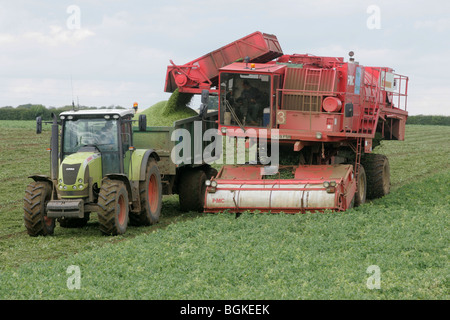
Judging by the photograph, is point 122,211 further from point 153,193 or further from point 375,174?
point 375,174

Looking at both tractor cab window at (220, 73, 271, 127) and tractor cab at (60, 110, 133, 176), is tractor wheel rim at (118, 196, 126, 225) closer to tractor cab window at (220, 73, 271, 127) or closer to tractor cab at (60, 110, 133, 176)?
tractor cab at (60, 110, 133, 176)

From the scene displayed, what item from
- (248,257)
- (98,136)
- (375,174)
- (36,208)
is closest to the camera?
(248,257)

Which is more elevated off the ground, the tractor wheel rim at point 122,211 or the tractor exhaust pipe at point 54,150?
the tractor exhaust pipe at point 54,150

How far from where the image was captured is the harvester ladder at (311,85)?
547 inches

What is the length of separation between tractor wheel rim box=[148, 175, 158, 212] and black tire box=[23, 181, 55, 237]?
2.38 meters

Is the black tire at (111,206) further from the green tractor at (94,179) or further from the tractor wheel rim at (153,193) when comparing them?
the tractor wheel rim at (153,193)

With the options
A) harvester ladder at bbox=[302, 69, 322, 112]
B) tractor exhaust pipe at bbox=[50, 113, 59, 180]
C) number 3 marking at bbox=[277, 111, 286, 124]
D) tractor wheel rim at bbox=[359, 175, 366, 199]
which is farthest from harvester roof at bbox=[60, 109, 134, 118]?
tractor wheel rim at bbox=[359, 175, 366, 199]

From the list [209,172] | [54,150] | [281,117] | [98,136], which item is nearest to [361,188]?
[281,117]

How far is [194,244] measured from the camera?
10.2 meters

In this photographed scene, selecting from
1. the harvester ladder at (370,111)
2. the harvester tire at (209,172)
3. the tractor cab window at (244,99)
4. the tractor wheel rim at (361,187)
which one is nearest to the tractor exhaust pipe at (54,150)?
the tractor cab window at (244,99)

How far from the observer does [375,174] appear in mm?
16219

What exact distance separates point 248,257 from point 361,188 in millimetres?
6655
